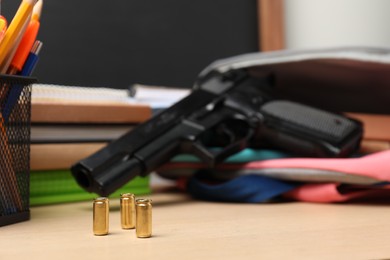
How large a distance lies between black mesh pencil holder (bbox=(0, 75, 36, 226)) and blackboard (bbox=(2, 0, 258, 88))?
0.26 metres

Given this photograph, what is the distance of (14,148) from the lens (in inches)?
16.8

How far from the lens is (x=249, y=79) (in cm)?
65

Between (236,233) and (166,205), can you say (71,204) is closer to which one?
(166,205)

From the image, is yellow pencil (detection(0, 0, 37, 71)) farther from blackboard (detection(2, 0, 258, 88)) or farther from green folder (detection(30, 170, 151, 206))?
blackboard (detection(2, 0, 258, 88))

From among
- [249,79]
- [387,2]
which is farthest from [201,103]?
[387,2]

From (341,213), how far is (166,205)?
18 cm

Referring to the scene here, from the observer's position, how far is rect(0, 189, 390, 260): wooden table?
1.01 feet

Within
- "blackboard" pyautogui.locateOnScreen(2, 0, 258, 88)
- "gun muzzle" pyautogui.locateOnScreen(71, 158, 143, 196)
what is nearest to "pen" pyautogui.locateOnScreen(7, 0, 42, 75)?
"gun muzzle" pyautogui.locateOnScreen(71, 158, 143, 196)

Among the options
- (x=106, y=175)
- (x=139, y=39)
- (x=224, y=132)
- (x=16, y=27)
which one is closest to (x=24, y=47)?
(x=16, y=27)

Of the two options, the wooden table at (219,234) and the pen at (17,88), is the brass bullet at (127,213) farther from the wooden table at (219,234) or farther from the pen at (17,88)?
the pen at (17,88)

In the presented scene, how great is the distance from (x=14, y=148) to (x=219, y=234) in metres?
0.19

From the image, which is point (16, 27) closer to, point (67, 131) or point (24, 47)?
point (24, 47)

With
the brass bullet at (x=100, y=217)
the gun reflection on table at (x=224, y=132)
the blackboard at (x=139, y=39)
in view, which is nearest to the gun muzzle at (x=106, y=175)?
the gun reflection on table at (x=224, y=132)

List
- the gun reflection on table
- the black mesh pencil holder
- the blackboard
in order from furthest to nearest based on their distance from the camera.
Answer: the blackboard → the gun reflection on table → the black mesh pencil holder
